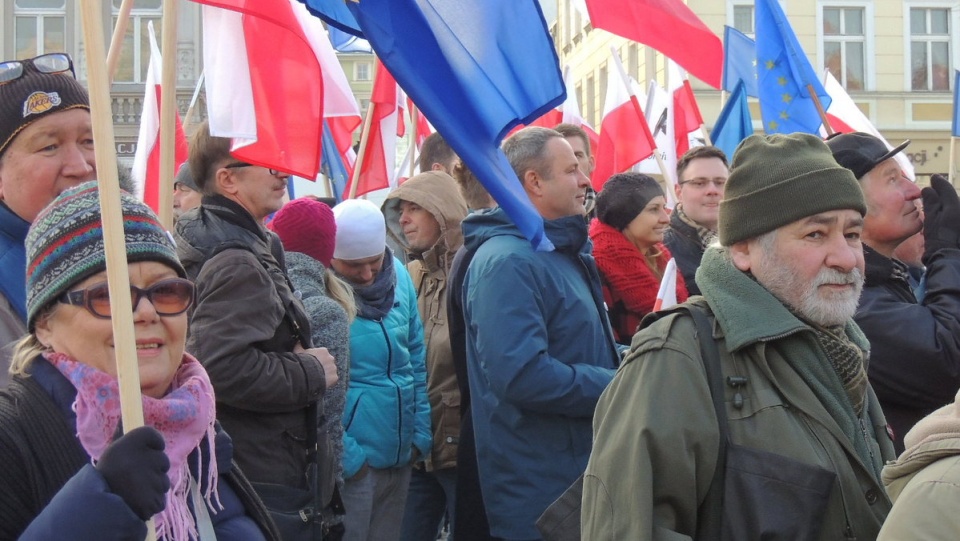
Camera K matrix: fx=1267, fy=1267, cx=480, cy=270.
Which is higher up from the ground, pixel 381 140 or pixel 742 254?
pixel 381 140

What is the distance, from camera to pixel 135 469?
83.0 inches

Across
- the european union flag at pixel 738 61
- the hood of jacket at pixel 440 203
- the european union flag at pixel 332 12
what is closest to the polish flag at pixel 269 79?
the hood of jacket at pixel 440 203

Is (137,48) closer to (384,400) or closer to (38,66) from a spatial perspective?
(384,400)

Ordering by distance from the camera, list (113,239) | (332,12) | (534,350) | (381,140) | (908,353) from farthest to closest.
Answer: (381,140), (534,350), (908,353), (332,12), (113,239)

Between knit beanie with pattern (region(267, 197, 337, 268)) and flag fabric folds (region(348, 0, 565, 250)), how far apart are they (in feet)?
4.67

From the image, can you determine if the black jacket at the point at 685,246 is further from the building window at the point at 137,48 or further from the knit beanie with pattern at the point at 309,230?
the building window at the point at 137,48

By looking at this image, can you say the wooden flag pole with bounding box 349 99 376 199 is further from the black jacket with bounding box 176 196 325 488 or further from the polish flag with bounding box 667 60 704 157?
the polish flag with bounding box 667 60 704 157

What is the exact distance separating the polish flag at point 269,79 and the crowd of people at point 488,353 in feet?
1.39

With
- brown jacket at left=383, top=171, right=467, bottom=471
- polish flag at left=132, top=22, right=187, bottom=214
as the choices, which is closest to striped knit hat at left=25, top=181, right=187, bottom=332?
brown jacket at left=383, top=171, right=467, bottom=471

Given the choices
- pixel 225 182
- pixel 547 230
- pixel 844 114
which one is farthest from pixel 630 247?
pixel 844 114

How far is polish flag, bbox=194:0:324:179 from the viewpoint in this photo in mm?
5215

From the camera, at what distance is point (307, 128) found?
559cm

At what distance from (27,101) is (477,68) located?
1187 millimetres

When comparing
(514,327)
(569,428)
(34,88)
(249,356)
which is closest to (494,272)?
(514,327)
